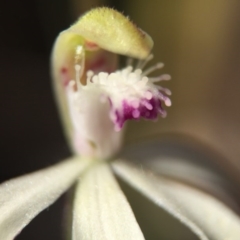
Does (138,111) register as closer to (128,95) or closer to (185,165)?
(128,95)

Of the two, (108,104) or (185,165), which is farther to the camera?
(185,165)

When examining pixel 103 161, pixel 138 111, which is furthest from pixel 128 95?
pixel 103 161

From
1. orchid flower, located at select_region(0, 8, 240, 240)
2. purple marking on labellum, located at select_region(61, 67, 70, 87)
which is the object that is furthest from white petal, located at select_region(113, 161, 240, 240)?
purple marking on labellum, located at select_region(61, 67, 70, 87)

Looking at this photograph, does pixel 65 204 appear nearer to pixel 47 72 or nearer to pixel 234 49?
pixel 47 72

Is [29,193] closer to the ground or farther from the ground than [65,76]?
closer to the ground

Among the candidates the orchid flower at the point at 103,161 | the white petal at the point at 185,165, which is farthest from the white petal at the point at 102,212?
the white petal at the point at 185,165

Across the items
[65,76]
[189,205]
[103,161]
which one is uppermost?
[65,76]

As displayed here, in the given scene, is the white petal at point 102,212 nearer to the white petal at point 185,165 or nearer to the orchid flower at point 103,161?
the orchid flower at point 103,161
